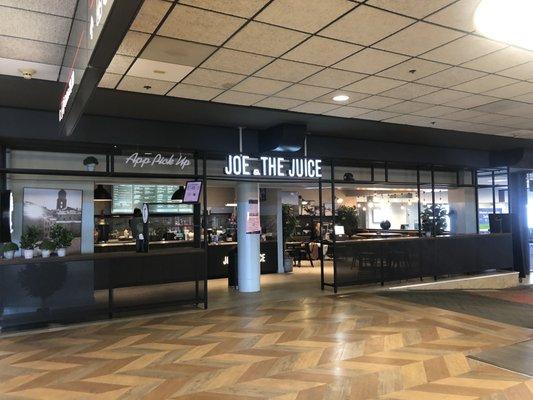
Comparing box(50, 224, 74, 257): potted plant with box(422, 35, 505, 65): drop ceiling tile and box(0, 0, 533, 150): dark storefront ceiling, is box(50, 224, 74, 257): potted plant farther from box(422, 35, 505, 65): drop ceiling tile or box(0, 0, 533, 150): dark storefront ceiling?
box(422, 35, 505, 65): drop ceiling tile

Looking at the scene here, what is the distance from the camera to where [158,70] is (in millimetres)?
4617

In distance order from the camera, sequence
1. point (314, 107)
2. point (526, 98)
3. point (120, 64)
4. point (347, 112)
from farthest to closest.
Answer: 1. point (347, 112)
2. point (314, 107)
3. point (526, 98)
4. point (120, 64)

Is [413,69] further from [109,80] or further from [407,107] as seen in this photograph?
[109,80]

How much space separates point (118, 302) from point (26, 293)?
1.18 meters

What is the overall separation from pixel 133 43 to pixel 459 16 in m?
2.73

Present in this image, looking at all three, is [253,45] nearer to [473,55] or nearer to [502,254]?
[473,55]

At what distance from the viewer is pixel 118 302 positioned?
621cm

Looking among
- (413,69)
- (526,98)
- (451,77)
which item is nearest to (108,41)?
(413,69)

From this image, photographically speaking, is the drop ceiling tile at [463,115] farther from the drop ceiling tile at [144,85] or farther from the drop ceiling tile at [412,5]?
the drop ceiling tile at [144,85]

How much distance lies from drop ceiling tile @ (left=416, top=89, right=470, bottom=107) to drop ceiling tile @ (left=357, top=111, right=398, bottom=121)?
71cm

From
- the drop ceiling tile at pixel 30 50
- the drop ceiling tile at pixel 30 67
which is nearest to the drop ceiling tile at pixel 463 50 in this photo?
the drop ceiling tile at pixel 30 50

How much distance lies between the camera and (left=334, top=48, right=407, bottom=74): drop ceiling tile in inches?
170

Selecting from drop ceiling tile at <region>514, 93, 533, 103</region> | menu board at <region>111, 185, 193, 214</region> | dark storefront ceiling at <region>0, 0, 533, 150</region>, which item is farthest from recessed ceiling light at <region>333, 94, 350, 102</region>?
menu board at <region>111, 185, 193, 214</region>


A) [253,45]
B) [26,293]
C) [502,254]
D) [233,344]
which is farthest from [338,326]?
[502,254]
